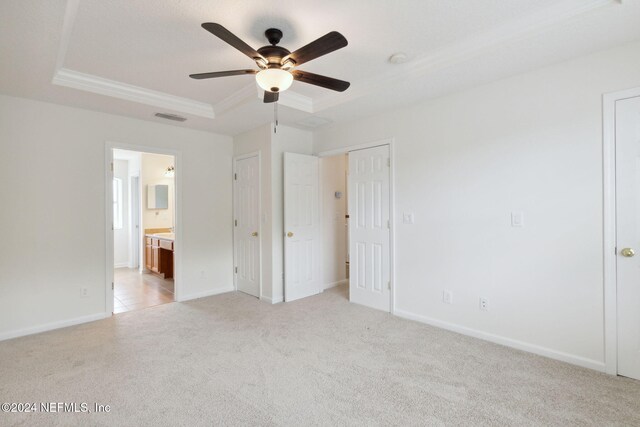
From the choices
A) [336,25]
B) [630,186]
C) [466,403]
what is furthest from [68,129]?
[630,186]

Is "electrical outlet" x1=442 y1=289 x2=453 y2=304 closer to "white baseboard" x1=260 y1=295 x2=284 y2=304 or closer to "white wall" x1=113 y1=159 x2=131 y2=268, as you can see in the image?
"white baseboard" x1=260 y1=295 x2=284 y2=304

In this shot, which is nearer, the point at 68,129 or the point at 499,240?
the point at 499,240

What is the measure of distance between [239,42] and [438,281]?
113 inches

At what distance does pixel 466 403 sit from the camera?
6.68 feet

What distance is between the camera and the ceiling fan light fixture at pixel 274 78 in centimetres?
217

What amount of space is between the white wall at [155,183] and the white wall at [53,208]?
8.91 ft

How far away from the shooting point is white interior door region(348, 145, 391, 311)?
3.81 meters

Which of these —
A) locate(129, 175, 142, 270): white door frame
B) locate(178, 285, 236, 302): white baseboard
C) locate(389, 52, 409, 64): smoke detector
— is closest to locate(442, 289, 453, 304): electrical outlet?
locate(389, 52, 409, 64): smoke detector

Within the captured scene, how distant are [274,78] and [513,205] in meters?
2.32

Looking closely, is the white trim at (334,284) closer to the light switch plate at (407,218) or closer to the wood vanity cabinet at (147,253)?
the light switch plate at (407,218)

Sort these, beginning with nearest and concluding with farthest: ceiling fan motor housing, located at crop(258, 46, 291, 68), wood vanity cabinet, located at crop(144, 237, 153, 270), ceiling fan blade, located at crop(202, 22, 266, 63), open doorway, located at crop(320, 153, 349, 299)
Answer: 1. ceiling fan blade, located at crop(202, 22, 266, 63)
2. ceiling fan motor housing, located at crop(258, 46, 291, 68)
3. open doorway, located at crop(320, 153, 349, 299)
4. wood vanity cabinet, located at crop(144, 237, 153, 270)

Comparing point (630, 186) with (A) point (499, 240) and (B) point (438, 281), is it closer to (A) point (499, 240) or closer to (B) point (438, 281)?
(A) point (499, 240)

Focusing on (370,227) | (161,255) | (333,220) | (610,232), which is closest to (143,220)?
(161,255)

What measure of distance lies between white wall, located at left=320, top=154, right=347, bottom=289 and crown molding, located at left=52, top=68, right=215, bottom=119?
1.86 metres
